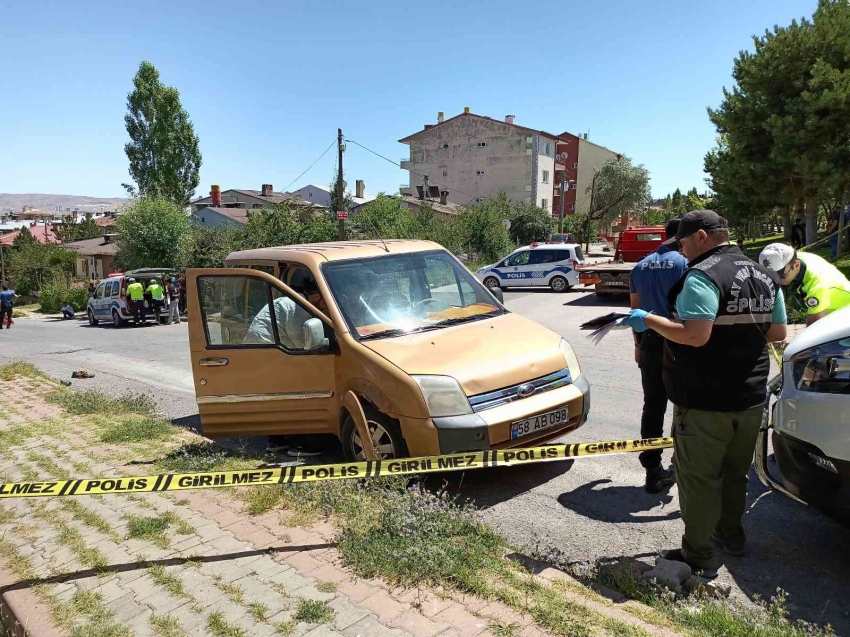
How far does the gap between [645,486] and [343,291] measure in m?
2.86

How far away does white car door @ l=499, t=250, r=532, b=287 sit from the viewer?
22.6m

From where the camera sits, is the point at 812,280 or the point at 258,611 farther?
the point at 812,280

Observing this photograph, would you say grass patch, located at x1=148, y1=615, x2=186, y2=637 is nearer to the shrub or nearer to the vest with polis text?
the vest with polis text

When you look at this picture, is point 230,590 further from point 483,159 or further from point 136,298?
point 483,159

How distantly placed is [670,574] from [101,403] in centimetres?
684

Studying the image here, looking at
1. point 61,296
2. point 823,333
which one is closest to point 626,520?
point 823,333

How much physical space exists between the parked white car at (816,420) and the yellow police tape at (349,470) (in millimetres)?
771

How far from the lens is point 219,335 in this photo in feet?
17.2

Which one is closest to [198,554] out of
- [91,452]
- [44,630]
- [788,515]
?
[44,630]

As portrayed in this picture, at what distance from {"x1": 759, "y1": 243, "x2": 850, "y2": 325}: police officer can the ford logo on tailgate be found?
75.7 inches

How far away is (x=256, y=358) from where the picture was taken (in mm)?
5047

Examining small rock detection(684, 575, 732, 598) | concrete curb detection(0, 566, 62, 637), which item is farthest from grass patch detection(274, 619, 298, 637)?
small rock detection(684, 575, 732, 598)

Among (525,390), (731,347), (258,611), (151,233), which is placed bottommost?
(258,611)

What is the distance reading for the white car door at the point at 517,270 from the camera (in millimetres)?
22594
